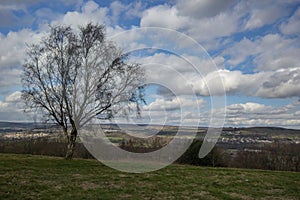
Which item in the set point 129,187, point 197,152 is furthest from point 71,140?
point 197,152

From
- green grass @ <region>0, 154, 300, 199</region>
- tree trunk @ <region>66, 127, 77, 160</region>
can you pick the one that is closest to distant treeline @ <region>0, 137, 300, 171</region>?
tree trunk @ <region>66, 127, 77, 160</region>

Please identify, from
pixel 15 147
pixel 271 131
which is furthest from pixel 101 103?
pixel 271 131

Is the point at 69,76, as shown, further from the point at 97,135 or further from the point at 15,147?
the point at 15,147

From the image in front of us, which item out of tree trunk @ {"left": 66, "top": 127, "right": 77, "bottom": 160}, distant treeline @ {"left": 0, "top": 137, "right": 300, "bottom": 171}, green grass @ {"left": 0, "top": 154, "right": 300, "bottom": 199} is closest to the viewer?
green grass @ {"left": 0, "top": 154, "right": 300, "bottom": 199}

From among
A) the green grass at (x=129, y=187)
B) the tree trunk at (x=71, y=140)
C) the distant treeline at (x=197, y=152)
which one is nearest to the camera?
the green grass at (x=129, y=187)

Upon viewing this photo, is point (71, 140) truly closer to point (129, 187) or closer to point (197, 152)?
point (129, 187)

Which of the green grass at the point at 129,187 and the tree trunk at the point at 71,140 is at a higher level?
the tree trunk at the point at 71,140

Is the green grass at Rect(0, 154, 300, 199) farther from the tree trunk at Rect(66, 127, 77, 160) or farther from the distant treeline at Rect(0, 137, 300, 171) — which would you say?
the distant treeline at Rect(0, 137, 300, 171)

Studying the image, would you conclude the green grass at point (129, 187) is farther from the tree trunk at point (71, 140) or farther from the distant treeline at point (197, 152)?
the distant treeline at point (197, 152)

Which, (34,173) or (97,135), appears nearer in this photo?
(34,173)

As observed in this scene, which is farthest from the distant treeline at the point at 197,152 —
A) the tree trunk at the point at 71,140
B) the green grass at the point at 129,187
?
the green grass at the point at 129,187

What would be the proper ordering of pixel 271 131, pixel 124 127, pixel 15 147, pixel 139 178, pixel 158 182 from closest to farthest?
pixel 158 182, pixel 139 178, pixel 124 127, pixel 15 147, pixel 271 131

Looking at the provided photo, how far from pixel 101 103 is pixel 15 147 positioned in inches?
1178

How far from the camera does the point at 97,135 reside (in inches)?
914
